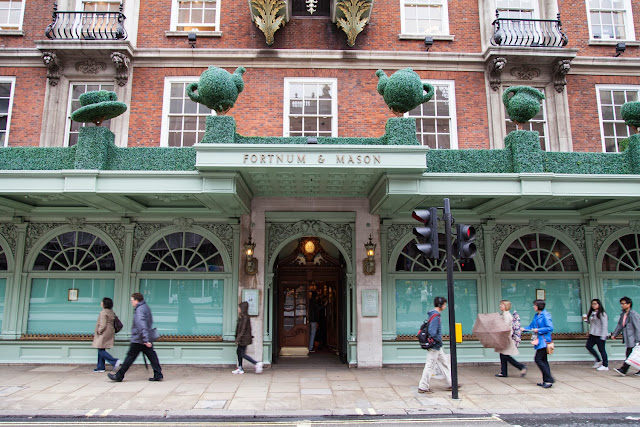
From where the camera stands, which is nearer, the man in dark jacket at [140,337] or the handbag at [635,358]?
the man in dark jacket at [140,337]

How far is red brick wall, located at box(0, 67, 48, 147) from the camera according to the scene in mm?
11617

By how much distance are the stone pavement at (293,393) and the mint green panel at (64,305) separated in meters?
0.91

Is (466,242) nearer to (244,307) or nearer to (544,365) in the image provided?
(544,365)

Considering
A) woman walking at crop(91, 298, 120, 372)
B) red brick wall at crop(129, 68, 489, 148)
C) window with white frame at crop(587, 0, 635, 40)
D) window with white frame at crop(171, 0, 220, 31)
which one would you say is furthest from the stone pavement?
window with white frame at crop(587, 0, 635, 40)

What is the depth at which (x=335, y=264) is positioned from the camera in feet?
41.1

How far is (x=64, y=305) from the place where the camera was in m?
10.8

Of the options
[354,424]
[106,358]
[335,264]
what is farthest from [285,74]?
[354,424]

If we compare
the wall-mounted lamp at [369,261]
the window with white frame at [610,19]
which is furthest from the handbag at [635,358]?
the window with white frame at [610,19]

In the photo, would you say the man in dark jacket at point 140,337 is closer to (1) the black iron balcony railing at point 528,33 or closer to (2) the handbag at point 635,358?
(2) the handbag at point 635,358

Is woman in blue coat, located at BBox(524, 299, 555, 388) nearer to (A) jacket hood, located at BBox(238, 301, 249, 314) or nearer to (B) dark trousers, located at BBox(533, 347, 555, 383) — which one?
(B) dark trousers, located at BBox(533, 347, 555, 383)

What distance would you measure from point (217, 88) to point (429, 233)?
4.76 meters

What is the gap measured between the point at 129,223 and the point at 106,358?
311 centimetres

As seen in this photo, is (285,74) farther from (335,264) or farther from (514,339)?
(514,339)

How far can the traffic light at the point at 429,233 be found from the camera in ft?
24.0
